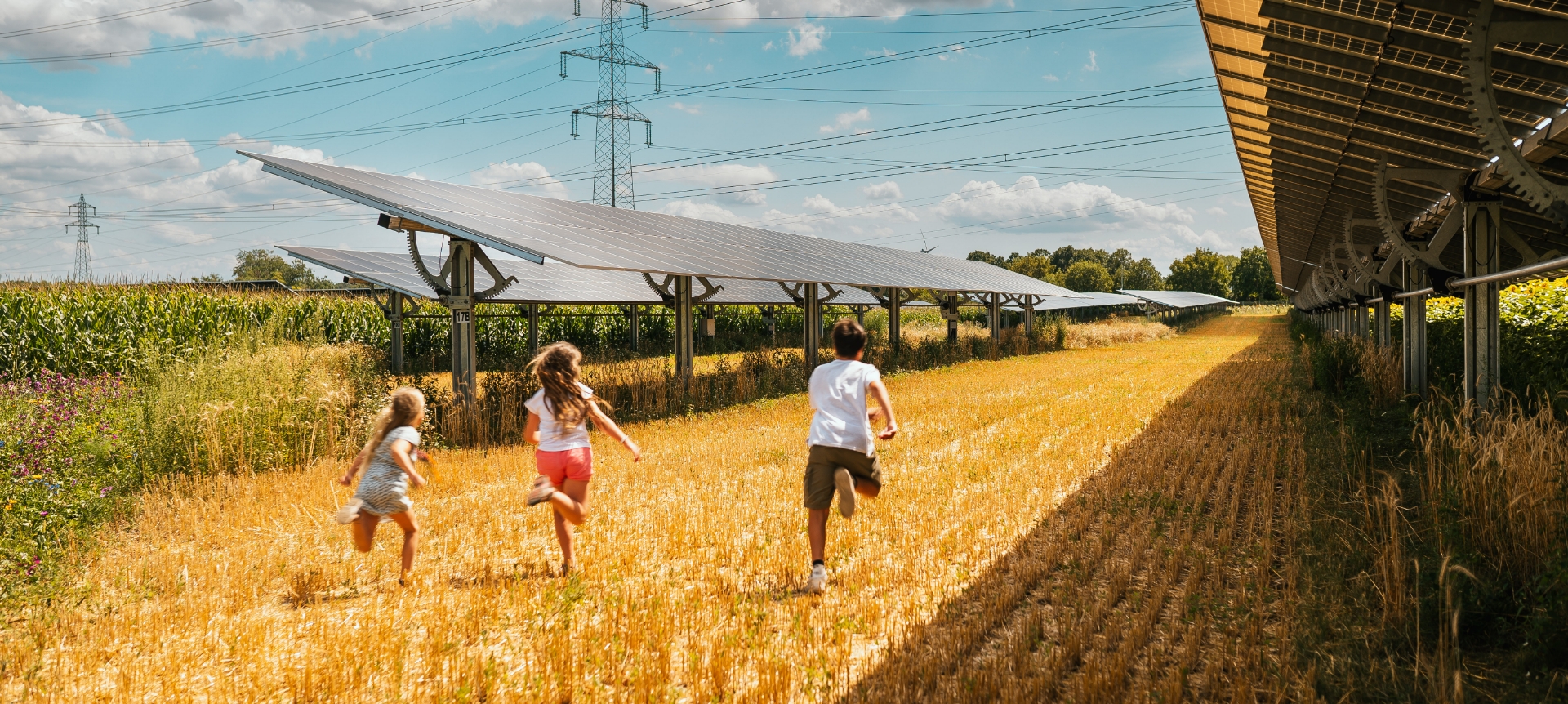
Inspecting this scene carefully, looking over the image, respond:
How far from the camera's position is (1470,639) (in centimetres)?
442

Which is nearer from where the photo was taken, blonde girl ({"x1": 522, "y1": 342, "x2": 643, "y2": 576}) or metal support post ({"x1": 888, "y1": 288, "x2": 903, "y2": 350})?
blonde girl ({"x1": 522, "y1": 342, "x2": 643, "y2": 576})

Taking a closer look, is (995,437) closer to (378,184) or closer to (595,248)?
(595,248)

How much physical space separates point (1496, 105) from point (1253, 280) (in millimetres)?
155929

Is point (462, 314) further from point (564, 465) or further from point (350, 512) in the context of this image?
point (564, 465)

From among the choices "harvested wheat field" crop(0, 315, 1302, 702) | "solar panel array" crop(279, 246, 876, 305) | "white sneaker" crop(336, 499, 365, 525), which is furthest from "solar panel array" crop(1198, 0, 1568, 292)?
"solar panel array" crop(279, 246, 876, 305)

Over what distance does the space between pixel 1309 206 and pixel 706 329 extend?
12339 mm

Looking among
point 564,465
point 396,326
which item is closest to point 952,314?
point 396,326

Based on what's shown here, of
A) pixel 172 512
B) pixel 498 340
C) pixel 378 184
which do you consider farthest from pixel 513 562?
pixel 498 340

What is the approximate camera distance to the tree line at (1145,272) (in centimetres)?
13262

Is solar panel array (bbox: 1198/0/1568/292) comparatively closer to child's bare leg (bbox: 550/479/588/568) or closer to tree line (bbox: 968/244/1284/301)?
child's bare leg (bbox: 550/479/588/568)

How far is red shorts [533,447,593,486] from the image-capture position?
5.62 meters

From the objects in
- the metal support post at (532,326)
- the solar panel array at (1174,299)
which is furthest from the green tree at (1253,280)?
the metal support post at (532,326)

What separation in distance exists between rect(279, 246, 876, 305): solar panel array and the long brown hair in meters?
15.8

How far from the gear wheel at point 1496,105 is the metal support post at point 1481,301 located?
4101 mm
